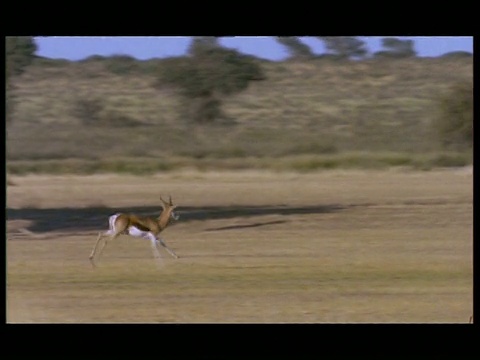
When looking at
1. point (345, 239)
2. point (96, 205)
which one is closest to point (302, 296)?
point (345, 239)

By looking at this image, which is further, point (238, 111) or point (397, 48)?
point (238, 111)

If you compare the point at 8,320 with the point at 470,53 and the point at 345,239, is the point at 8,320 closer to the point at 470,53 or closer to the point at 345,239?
the point at 345,239

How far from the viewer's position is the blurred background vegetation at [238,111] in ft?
25.6

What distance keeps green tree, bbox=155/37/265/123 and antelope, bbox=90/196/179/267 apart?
66cm

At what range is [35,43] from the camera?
7.73 meters

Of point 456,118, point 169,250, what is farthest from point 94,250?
point 456,118

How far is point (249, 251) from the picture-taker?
25.8ft

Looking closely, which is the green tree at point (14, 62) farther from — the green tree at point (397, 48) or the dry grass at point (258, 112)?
the green tree at point (397, 48)

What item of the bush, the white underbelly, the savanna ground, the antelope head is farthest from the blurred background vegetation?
the white underbelly

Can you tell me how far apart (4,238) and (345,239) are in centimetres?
225

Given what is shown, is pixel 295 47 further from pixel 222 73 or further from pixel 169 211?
pixel 169 211

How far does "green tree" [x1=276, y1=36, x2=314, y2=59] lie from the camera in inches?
304

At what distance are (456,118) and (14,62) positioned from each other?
116 inches

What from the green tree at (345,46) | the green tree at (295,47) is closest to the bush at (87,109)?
the green tree at (295,47)
